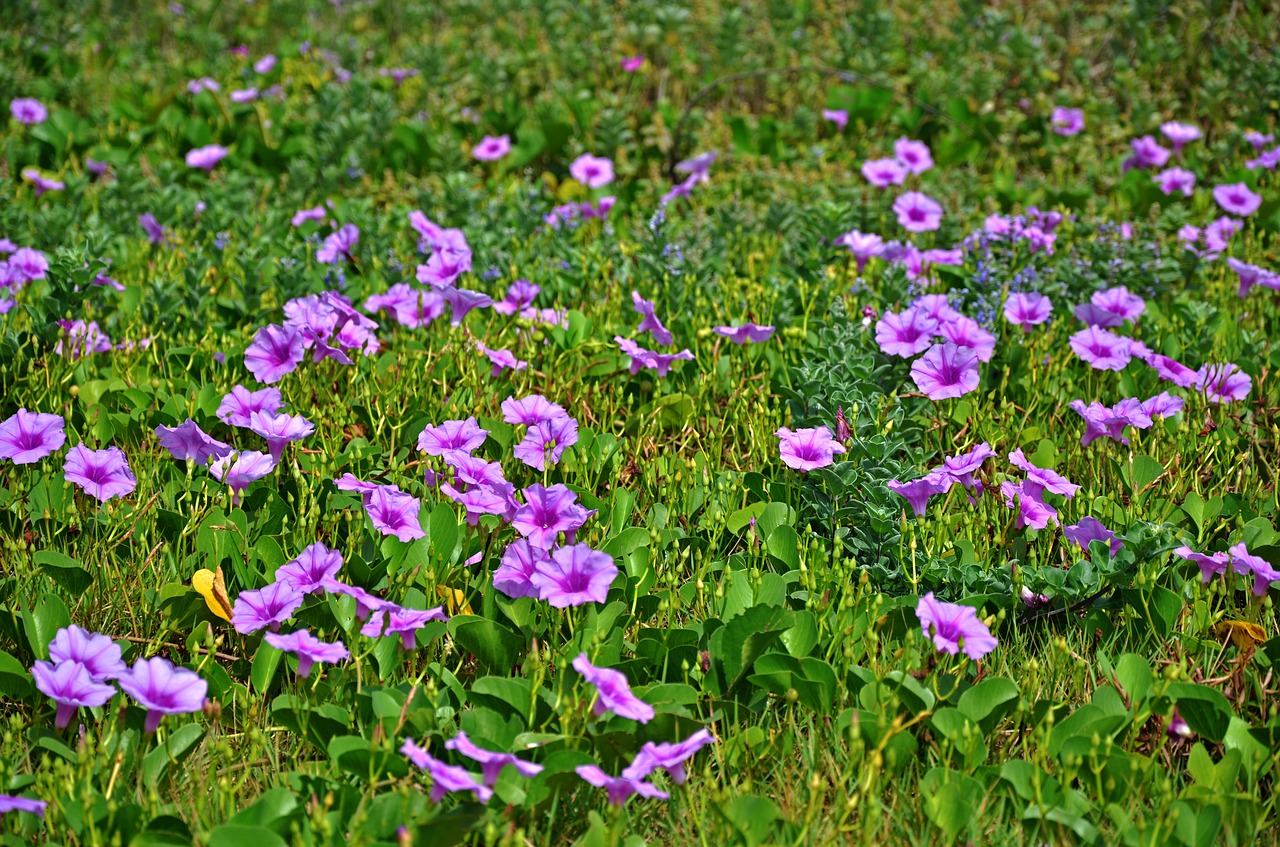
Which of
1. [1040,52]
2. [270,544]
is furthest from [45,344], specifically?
[1040,52]

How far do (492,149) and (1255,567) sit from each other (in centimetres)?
384

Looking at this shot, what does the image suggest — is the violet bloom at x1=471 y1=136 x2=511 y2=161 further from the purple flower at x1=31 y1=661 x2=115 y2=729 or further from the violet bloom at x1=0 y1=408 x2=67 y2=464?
the purple flower at x1=31 y1=661 x2=115 y2=729

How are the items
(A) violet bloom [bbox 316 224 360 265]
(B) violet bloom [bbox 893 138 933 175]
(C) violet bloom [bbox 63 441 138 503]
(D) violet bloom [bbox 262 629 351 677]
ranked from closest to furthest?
1. (D) violet bloom [bbox 262 629 351 677]
2. (C) violet bloom [bbox 63 441 138 503]
3. (A) violet bloom [bbox 316 224 360 265]
4. (B) violet bloom [bbox 893 138 933 175]

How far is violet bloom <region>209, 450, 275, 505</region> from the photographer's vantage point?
238 cm

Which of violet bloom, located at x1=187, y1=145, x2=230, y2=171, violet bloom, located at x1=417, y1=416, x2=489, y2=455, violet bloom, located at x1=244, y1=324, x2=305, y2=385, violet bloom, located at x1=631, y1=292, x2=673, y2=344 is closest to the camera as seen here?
violet bloom, located at x1=417, y1=416, x2=489, y2=455

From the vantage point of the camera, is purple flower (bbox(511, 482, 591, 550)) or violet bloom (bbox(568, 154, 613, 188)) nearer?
purple flower (bbox(511, 482, 591, 550))

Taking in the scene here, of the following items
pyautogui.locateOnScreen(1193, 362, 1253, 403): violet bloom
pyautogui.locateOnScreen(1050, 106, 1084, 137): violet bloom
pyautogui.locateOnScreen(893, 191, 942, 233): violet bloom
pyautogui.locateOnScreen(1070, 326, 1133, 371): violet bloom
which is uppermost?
pyautogui.locateOnScreen(1070, 326, 1133, 371): violet bloom

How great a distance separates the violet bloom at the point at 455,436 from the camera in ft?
8.09

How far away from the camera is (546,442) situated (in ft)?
8.16

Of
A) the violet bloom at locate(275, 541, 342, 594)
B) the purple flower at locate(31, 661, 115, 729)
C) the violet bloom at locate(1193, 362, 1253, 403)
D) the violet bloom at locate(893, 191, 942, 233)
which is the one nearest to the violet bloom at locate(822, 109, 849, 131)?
the violet bloom at locate(893, 191, 942, 233)

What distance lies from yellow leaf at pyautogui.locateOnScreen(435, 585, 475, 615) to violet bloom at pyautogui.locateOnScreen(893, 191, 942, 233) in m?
2.44

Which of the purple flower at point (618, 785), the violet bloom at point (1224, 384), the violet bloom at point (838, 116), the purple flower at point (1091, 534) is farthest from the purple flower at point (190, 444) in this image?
the violet bloom at point (838, 116)

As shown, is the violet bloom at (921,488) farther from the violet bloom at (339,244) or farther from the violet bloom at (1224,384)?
the violet bloom at (339,244)

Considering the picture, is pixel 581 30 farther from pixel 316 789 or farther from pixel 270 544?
pixel 316 789
